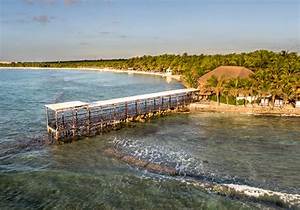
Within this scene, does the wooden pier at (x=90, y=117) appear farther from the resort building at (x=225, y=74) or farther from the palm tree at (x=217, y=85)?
the resort building at (x=225, y=74)

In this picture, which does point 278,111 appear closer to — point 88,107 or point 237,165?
point 237,165

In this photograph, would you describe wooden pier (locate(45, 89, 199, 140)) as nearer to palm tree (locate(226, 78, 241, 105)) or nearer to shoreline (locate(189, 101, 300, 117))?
shoreline (locate(189, 101, 300, 117))

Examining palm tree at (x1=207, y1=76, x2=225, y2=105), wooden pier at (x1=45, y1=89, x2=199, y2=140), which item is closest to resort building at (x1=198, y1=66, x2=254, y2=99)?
palm tree at (x1=207, y1=76, x2=225, y2=105)

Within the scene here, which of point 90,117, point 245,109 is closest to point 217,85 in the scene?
point 245,109

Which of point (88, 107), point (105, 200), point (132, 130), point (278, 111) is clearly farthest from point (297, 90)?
point (105, 200)

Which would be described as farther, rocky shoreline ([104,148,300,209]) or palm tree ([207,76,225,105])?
palm tree ([207,76,225,105])

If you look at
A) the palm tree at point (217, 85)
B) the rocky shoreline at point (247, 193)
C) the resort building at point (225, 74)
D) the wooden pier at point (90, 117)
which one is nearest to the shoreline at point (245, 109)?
the palm tree at point (217, 85)

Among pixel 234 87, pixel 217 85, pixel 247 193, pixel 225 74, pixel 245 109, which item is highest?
pixel 225 74

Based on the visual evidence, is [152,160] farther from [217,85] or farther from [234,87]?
[217,85]
